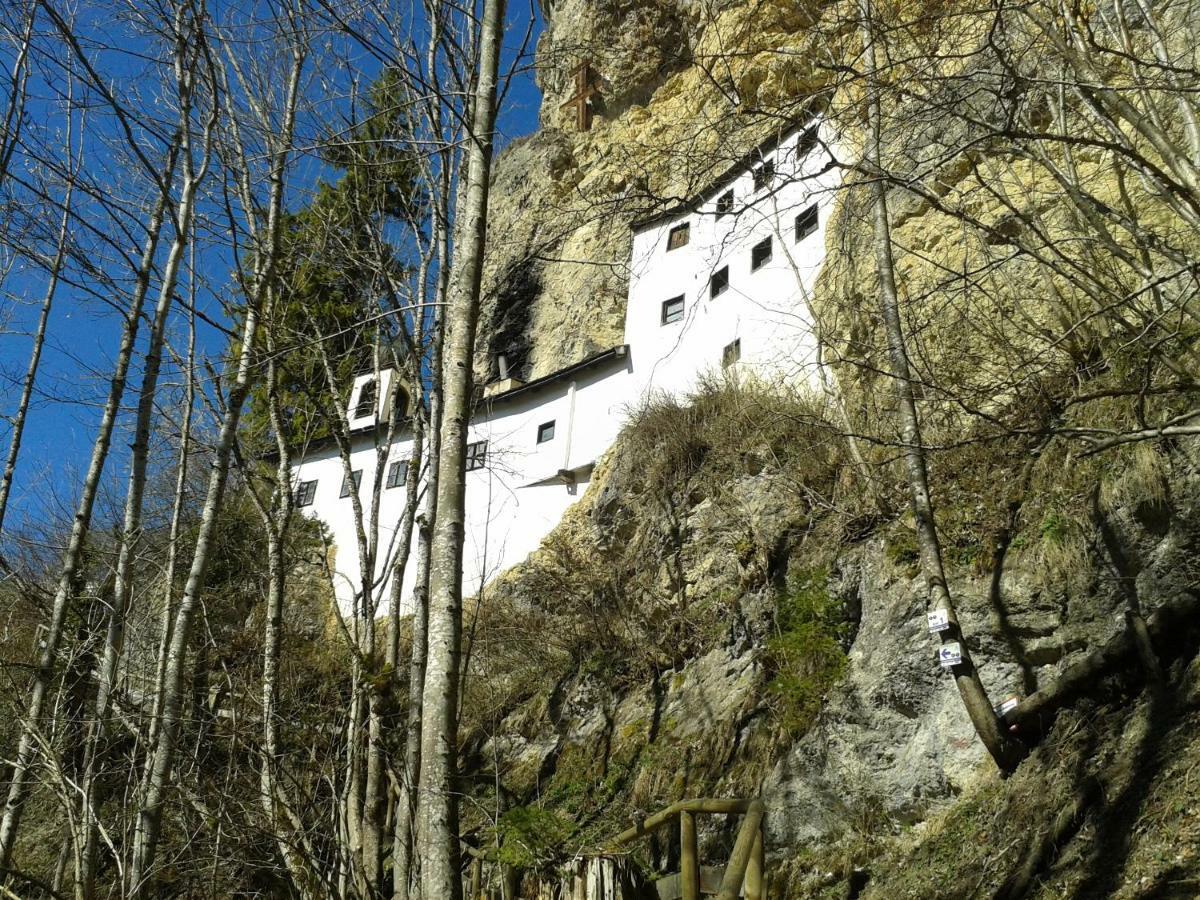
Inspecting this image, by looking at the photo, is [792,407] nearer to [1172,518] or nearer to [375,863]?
[1172,518]

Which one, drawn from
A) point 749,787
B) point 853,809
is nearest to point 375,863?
point 749,787

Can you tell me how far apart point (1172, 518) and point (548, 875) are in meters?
5.37

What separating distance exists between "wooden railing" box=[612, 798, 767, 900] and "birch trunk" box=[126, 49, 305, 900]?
3035 mm

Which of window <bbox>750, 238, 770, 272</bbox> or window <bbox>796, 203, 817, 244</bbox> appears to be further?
window <bbox>750, 238, 770, 272</bbox>

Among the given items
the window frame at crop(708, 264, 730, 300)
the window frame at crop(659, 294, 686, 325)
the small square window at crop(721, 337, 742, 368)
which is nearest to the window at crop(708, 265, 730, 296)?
the window frame at crop(708, 264, 730, 300)

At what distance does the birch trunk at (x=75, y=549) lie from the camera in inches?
261

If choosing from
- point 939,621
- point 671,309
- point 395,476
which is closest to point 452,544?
point 939,621

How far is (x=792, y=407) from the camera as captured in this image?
12.8 metres

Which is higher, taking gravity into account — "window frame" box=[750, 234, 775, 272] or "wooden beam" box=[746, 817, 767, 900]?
"window frame" box=[750, 234, 775, 272]

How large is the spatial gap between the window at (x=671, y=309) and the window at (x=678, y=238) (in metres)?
1.61

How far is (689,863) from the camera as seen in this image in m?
5.25

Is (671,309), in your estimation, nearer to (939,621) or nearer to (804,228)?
(804,228)

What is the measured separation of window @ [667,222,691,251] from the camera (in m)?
20.7

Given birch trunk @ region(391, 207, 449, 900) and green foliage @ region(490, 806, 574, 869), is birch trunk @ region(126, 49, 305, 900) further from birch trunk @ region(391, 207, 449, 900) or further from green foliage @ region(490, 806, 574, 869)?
green foliage @ region(490, 806, 574, 869)
